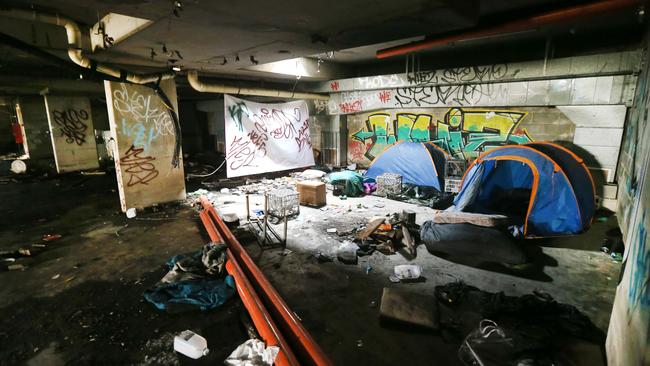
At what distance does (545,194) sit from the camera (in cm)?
525

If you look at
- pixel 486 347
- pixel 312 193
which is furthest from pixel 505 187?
pixel 486 347

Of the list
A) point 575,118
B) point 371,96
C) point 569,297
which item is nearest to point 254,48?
point 569,297

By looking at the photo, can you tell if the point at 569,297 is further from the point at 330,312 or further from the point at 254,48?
the point at 254,48

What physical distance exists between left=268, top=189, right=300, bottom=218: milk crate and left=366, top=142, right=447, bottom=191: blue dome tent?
3.27m

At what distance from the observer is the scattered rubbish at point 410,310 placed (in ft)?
10.4

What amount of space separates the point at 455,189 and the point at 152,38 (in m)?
7.10

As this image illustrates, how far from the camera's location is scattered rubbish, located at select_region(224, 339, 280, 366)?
97.2 inches

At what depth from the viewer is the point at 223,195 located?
827cm

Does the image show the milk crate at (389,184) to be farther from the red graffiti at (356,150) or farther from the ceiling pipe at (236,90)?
A: the ceiling pipe at (236,90)

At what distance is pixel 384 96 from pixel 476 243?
6.59 metres

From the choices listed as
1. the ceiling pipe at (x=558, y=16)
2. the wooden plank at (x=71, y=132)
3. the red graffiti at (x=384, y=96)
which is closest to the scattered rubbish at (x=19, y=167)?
the wooden plank at (x=71, y=132)

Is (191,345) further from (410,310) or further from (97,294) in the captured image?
(410,310)

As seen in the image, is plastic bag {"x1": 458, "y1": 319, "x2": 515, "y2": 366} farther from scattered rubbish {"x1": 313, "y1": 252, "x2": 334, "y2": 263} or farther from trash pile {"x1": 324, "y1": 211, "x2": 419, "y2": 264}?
scattered rubbish {"x1": 313, "y1": 252, "x2": 334, "y2": 263}

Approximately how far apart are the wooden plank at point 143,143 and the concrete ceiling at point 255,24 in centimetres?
88
